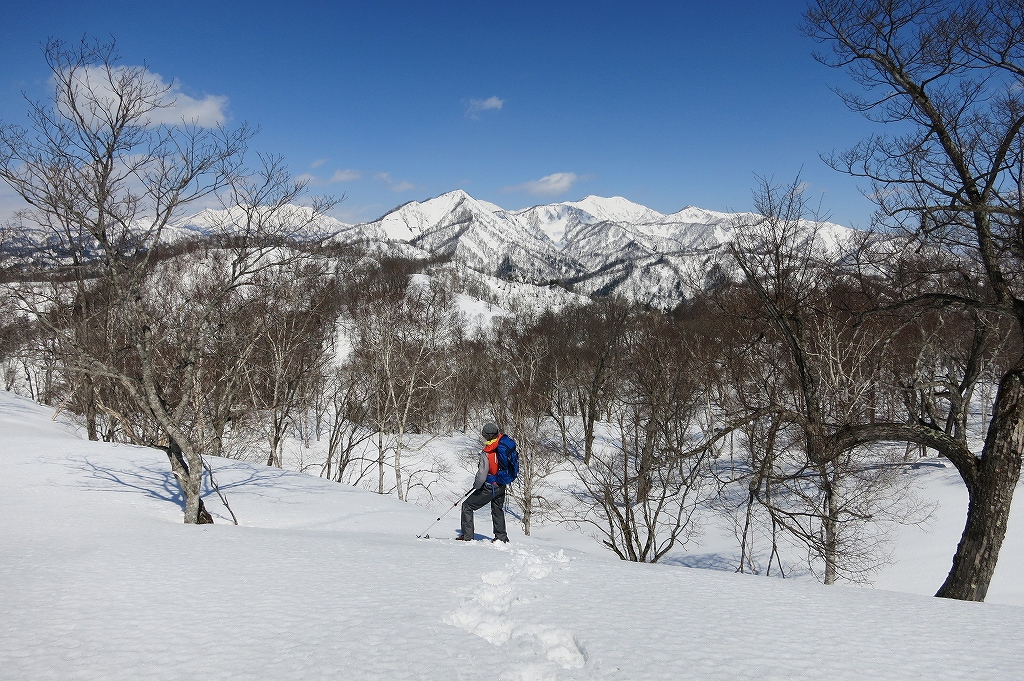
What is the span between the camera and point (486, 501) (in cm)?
824

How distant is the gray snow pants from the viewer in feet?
26.8

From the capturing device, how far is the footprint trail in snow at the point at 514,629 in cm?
343

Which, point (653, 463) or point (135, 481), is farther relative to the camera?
point (135, 481)

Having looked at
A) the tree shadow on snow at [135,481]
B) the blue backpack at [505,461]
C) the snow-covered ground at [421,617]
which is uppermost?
the blue backpack at [505,461]

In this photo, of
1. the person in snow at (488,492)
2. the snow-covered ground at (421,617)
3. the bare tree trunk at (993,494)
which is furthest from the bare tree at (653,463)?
the bare tree trunk at (993,494)

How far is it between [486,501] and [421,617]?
4.18 meters

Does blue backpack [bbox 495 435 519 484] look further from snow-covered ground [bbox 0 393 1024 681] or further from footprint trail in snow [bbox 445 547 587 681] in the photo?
footprint trail in snow [bbox 445 547 587 681]

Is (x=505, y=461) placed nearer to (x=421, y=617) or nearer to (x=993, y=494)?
(x=421, y=617)

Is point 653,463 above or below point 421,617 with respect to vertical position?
above

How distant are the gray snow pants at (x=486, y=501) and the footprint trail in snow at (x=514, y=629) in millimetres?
2570

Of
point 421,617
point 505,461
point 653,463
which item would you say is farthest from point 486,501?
point 421,617

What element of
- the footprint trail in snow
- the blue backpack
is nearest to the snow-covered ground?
the footprint trail in snow

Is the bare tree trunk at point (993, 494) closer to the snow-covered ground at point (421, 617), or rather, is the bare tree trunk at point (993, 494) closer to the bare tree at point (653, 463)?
the snow-covered ground at point (421, 617)

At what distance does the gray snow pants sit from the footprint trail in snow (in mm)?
2570
